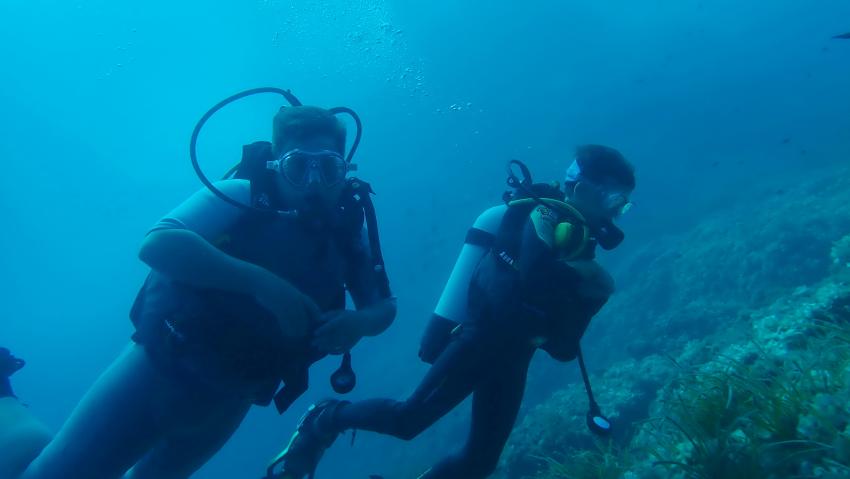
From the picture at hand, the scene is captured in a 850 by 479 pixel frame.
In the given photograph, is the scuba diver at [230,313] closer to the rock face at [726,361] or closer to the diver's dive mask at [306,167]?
the diver's dive mask at [306,167]

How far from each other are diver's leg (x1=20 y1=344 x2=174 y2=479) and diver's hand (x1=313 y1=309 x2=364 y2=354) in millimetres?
1027

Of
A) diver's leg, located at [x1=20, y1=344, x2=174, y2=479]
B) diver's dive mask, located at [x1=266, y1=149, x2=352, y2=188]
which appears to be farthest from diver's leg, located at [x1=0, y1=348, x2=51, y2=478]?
diver's dive mask, located at [x1=266, y1=149, x2=352, y2=188]

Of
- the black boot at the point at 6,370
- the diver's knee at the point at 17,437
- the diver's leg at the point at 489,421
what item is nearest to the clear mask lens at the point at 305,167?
the diver's leg at the point at 489,421

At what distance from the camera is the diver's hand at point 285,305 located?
106 inches

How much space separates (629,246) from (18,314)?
97.1 m

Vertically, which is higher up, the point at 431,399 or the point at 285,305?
the point at 285,305

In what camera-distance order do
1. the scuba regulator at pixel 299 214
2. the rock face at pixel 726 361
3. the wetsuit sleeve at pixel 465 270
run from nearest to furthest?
the rock face at pixel 726 361
the scuba regulator at pixel 299 214
the wetsuit sleeve at pixel 465 270

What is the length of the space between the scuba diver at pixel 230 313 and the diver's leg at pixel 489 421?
1.17 metres

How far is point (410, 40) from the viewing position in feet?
237

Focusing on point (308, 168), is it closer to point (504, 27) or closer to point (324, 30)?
point (324, 30)

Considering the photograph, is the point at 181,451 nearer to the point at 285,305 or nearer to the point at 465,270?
the point at 285,305

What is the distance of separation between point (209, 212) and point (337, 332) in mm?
1147

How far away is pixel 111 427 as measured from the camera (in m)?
2.82

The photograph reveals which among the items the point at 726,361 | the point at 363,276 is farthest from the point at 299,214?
the point at 726,361
